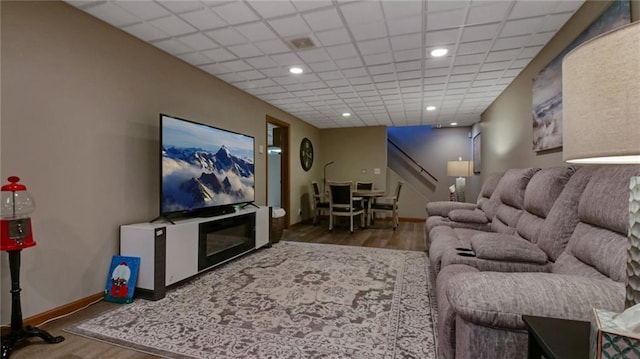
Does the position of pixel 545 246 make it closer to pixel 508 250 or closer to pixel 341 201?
pixel 508 250

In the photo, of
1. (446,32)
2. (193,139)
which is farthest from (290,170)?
(446,32)

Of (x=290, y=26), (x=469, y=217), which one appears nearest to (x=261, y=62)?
(x=290, y=26)

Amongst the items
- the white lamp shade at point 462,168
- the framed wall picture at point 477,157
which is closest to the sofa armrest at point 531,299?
the white lamp shade at point 462,168

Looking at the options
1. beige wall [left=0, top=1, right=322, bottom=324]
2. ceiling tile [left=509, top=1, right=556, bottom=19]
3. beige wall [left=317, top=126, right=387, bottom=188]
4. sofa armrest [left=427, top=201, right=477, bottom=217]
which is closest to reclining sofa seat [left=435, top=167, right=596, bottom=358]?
ceiling tile [left=509, top=1, right=556, bottom=19]

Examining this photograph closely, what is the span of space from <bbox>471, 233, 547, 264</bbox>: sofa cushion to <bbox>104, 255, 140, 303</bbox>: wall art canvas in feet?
8.41

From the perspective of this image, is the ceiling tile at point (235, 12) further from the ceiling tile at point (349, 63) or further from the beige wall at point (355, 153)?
the beige wall at point (355, 153)

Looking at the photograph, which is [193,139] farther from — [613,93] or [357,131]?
[357,131]

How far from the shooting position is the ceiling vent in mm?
2713

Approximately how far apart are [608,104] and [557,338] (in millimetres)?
578

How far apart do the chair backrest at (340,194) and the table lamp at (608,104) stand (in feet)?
16.0

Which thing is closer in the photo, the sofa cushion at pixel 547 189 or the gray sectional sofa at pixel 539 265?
the gray sectional sofa at pixel 539 265

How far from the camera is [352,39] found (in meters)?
2.71

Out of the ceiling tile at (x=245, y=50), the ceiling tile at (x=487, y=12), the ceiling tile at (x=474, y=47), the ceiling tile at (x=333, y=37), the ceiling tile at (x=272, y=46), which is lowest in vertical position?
the ceiling tile at (x=487, y=12)

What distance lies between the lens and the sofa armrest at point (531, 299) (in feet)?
2.82
